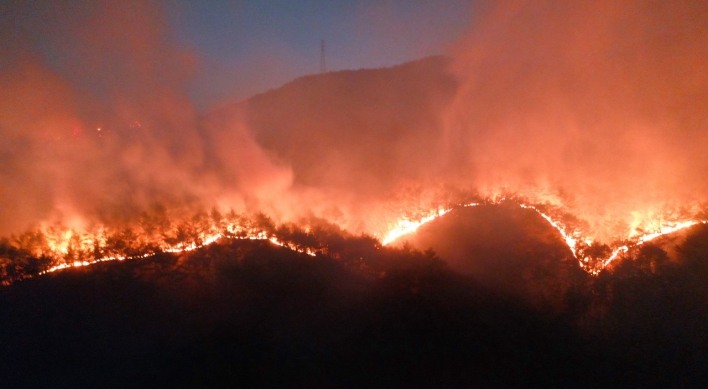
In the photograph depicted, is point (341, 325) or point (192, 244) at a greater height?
point (192, 244)

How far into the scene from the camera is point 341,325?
4758 millimetres

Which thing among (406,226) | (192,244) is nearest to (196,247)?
(192,244)

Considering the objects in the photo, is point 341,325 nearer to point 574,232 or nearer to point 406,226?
point 406,226

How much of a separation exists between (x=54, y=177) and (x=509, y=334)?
8.61 m

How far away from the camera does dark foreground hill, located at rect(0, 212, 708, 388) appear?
4.31 m

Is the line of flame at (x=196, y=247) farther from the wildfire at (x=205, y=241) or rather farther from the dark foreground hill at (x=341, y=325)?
the dark foreground hill at (x=341, y=325)

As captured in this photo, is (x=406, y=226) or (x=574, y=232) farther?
(x=406, y=226)

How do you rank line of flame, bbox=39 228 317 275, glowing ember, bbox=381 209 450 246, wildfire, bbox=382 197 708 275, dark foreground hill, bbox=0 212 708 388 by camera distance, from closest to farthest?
1. dark foreground hill, bbox=0 212 708 388
2. line of flame, bbox=39 228 317 275
3. wildfire, bbox=382 197 708 275
4. glowing ember, bbox=381 209 450 246

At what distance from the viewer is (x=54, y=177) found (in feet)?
26.0

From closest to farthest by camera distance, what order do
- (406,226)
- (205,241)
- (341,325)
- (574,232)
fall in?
(341,325)
(205,241)
(574,232)
(406,226)

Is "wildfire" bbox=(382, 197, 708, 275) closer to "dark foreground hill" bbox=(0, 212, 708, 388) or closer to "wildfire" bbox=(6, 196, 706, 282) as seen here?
"wildfire" bbox=(6, 196, 706, 282)

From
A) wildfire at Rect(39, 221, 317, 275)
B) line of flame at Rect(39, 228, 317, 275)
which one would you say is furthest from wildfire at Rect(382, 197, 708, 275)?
wildfire at Rect(39, 221, 317, 275)

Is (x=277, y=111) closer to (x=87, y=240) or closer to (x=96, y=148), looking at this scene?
(x=96, y=148)

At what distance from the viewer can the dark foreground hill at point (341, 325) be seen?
4.31 metres
